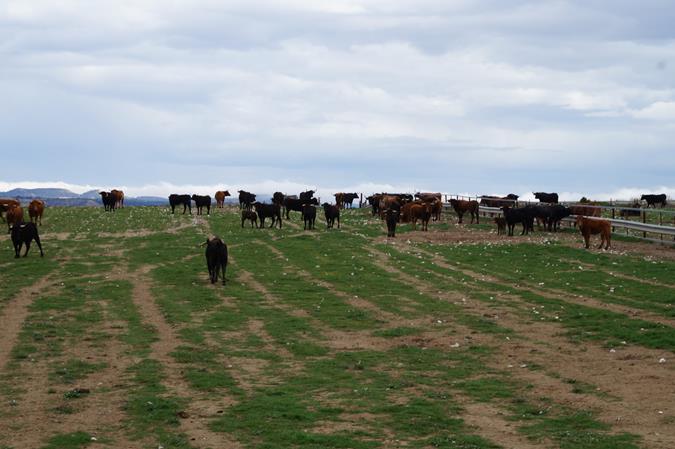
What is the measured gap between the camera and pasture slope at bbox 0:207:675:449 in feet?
42.3

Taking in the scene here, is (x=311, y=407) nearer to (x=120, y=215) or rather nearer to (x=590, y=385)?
(x=590, y=385)

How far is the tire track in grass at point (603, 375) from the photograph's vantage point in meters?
13.1

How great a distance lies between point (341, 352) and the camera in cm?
1873

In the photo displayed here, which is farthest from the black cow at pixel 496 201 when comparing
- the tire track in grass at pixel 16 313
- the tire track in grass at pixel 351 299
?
the tire track in grass at pixel 16 313

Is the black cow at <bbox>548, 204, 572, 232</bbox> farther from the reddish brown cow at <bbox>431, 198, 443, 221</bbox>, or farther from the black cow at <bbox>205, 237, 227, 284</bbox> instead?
the black cow at <bbox>205, 237, 227, 284</bbox>

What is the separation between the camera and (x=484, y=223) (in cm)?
5831

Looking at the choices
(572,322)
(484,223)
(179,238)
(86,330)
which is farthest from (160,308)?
(484,223)

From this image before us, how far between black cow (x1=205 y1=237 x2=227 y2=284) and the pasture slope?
725 millimetres

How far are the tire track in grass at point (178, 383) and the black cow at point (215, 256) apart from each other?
273 centimetres

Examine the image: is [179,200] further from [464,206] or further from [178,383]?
[178,383]

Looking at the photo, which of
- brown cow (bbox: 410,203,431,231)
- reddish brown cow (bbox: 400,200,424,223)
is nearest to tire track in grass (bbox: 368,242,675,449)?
brown cow (bbox: 410,203,431,231)

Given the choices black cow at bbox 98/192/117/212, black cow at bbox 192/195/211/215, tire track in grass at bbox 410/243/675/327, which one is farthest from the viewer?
black cow at bbox 98/192/117/212

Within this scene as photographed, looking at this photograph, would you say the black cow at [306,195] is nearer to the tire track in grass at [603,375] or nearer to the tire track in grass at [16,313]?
the tire track in grass at [16,313]

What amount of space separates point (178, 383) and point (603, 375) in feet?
26.3
